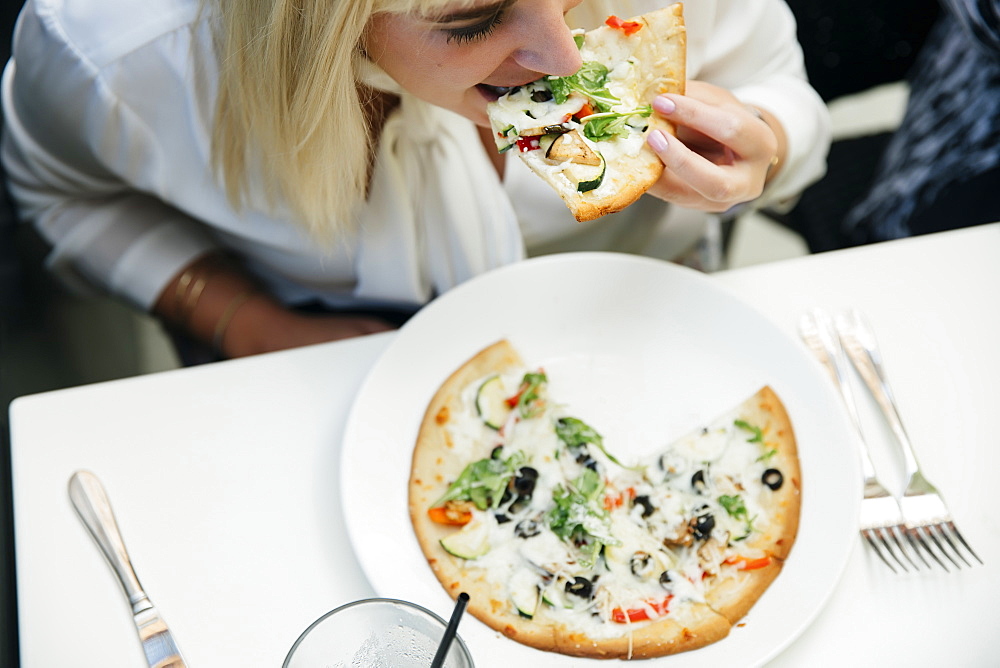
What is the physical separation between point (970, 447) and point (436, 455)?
0.84 m

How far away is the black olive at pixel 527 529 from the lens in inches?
46.6

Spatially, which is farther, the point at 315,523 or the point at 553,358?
the point at 553,358

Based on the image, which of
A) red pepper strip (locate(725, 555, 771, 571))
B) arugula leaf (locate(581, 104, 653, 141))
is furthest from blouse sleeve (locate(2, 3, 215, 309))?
red pepper strip (locate(725, 555, 771, 571))

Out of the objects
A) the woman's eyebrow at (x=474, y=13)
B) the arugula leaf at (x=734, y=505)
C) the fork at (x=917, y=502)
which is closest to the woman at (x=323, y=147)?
the woman's eyebrow at (x=474, y=13)

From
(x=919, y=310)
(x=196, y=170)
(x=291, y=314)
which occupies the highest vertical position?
(x=196, y=170)

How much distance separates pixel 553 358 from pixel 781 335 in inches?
15.0

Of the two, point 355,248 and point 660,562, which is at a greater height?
point 355,248

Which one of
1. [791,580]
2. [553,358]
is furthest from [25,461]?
[791,580]

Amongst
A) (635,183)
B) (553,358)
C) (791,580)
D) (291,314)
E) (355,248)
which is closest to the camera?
(791,580)

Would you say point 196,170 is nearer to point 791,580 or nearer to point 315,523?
point 315,523

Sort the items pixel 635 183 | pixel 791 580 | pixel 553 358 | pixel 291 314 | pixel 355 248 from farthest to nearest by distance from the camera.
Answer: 1. pixel 291 314
2. pixel 355 248
3. pixel 553 358
4. pixel 635 183
5. pixel 791 580

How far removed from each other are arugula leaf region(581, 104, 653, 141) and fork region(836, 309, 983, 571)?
0.55 metres

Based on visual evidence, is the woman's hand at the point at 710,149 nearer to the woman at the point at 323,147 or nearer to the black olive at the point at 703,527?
the woman at the point at 323,147

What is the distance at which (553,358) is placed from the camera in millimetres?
1414
